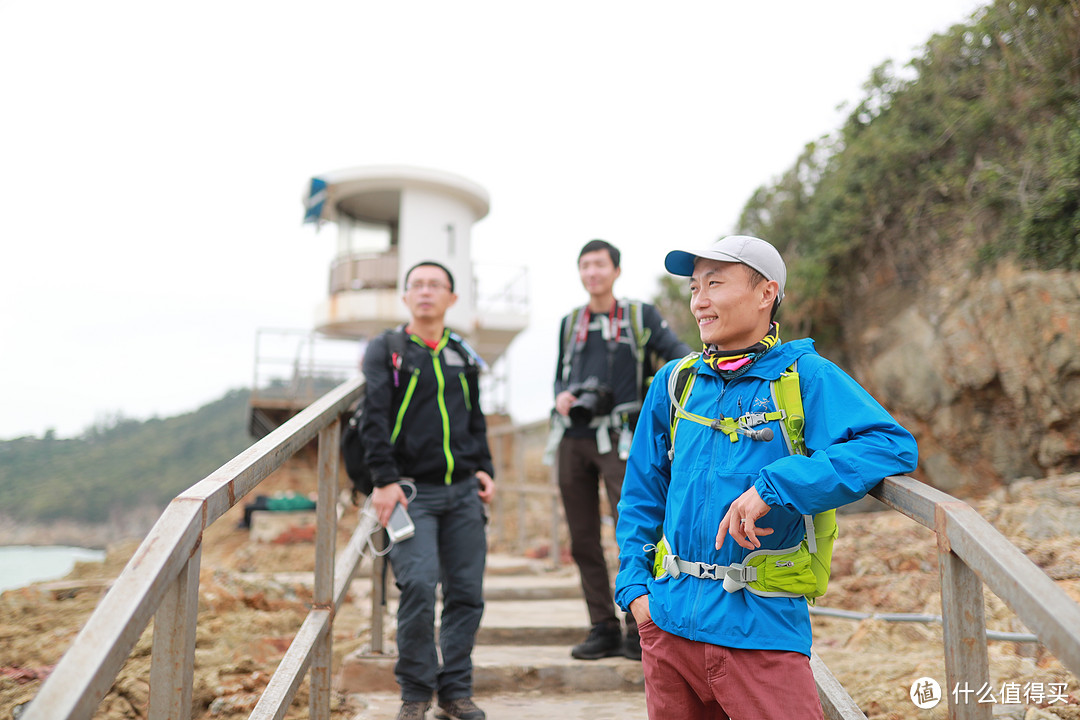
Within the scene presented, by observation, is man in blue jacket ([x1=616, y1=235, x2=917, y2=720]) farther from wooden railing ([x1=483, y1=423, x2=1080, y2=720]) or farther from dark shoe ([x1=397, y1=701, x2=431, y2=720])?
dark shoe ([x1=397, y1=701, x2=431, y2=720])

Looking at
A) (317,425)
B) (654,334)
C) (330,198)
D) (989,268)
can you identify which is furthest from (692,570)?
(330,198)

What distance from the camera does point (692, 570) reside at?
159 cm

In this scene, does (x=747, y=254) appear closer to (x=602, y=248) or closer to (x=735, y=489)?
(x=735, y=489)

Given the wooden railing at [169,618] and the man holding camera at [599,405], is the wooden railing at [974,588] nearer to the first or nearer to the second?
the wooden railing at [169,618]

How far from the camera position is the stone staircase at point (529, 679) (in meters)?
2.89

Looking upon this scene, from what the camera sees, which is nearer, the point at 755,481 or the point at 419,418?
the point at 755,481

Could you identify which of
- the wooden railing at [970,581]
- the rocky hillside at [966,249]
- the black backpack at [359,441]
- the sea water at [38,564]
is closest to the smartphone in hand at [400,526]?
the black backpack at [359,441]

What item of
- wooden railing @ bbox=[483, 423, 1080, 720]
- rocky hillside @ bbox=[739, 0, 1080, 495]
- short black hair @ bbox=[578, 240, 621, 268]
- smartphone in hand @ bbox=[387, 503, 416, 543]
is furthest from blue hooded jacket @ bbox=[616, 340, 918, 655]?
rocky hillside @ bbox=[739, 0, 1080, 495]

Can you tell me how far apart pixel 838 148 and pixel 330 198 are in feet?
34.9

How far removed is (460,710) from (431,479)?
0.85m

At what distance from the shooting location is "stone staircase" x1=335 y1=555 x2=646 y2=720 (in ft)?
9.49

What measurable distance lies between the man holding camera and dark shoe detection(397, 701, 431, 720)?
90 cm

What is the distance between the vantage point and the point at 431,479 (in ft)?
9.23

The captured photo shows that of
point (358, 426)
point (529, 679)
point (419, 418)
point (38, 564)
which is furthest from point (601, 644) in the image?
point (38, 564)
